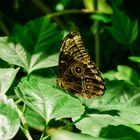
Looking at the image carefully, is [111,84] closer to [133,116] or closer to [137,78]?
[133,116]

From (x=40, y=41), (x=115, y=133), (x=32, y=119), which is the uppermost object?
(x=40, y=41)

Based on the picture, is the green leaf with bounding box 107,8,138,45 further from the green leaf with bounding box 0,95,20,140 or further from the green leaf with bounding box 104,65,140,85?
the green leaf with bounding box 0,95,20,140

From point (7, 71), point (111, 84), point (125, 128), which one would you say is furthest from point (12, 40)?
point (125, 128)

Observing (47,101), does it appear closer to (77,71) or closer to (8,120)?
(8,120)

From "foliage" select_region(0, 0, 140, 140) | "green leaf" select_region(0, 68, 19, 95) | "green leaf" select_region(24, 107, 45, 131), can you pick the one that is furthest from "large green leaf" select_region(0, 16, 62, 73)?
"green leaf" select_region(24, 107, 45, 131)

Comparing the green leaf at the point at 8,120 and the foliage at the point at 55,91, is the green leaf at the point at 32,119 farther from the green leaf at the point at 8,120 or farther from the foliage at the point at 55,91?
the green leaf at the point at 8,120

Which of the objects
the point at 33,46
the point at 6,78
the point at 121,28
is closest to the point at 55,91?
the point at 6,78

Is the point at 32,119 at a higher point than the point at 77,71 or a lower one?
lower

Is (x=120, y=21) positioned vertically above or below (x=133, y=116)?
above
